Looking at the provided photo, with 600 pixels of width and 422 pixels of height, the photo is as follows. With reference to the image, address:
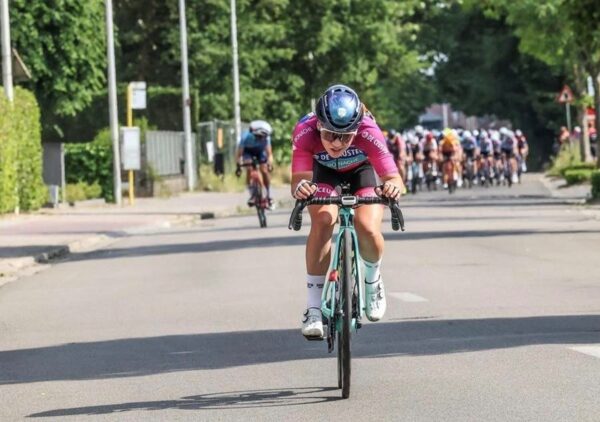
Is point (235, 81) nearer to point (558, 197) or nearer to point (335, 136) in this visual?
point (558, 197)

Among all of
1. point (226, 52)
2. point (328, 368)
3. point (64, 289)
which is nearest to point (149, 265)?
point (64, 289)

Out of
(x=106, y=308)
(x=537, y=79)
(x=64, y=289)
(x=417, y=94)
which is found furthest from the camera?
(x=417, y=94)

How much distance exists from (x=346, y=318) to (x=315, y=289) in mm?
693

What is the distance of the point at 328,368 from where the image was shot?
1109 cm

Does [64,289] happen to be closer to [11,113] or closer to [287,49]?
[11,113]

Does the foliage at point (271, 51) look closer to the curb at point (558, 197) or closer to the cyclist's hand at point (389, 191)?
the curb at point (558, 197)

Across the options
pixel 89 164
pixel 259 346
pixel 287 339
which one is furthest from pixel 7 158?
pixel 259 346

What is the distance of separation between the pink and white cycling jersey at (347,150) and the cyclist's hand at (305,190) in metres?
0.26

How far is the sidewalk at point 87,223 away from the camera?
2508 cm

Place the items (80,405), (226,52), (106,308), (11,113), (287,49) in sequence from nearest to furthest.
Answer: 1. (80,405)
2. (106,308)
3. (11,113)
4. (226,52)
5. (287,49)

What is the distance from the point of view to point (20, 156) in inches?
1468

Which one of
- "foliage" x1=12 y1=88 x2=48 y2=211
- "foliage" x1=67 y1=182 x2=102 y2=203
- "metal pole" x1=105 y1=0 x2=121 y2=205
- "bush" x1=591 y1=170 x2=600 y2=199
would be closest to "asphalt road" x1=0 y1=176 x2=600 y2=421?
"bush" x1=591 y1=170 x2=600 y2=199

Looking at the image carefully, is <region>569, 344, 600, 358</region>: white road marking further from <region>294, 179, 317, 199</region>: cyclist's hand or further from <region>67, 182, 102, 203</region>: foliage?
<region>67, 182, 102, 203</region>: foliage

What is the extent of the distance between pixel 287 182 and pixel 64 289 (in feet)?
138
